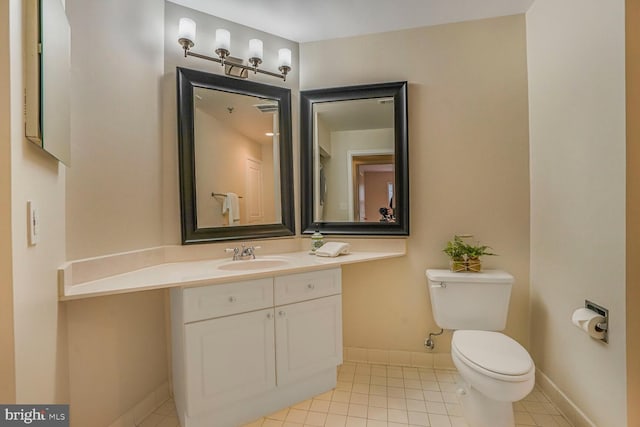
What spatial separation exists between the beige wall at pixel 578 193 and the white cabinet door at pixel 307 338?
48.6 inches

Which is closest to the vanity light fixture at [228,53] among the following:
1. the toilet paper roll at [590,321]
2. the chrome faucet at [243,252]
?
the chrome faucet at [243,252]

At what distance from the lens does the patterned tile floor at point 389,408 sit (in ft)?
5.32

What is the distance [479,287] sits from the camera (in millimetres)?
1847

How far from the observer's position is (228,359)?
154cm

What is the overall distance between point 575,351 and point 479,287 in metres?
0.51

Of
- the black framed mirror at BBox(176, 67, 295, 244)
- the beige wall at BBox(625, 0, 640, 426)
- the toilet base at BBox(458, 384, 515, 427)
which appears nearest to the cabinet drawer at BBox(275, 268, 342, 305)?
the black framed mirror at BBox(176, 67, 295, 244)

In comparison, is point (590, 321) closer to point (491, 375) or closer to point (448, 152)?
point (491, 375)

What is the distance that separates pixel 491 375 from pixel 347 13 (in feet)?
7.13

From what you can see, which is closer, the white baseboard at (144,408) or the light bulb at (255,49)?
the white baseboard at (144,408)

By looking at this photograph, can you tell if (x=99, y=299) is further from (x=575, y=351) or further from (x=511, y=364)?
(x=575, y=351)

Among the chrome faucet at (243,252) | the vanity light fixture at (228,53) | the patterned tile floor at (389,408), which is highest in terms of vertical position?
the vanity light fixture at (228,53)

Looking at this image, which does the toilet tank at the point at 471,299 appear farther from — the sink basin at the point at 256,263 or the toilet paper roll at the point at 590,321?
the sink basin at the point at 256,263

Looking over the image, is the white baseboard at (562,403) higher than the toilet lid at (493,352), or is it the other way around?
the toilet lid at (493,352)

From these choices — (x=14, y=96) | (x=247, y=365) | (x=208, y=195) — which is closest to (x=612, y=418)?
(x=247, y=365)
